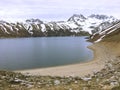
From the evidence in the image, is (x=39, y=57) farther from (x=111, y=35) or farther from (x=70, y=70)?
(x=111, y=35)

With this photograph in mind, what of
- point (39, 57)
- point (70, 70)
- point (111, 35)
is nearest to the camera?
point (70, 70)

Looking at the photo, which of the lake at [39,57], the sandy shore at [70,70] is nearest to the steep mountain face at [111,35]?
the lake at [39,57]

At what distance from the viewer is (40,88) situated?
22.1 meters

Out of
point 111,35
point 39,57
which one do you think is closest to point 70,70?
point 39,57

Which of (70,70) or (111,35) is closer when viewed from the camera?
(70,70)

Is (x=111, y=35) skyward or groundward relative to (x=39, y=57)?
skyward

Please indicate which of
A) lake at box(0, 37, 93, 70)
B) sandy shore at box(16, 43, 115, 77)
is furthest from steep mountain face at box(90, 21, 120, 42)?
sandy shore at box(16, 43, 115, 77)

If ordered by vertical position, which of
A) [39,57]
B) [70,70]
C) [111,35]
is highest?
[111,35]

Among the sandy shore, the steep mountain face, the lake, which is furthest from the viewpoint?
the steep mountain face

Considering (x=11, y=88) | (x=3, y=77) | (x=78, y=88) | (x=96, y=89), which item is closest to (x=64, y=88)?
(x=78, y=88)

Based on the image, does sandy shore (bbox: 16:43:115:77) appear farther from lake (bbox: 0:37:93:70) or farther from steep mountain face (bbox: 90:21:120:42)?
steep mountain face (bbox: 90:21:120:42)

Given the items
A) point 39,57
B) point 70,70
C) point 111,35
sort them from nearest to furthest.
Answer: point 70,70, point 39,57, point 111,35

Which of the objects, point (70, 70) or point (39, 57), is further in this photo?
point (39, 57)

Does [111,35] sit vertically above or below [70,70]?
above
